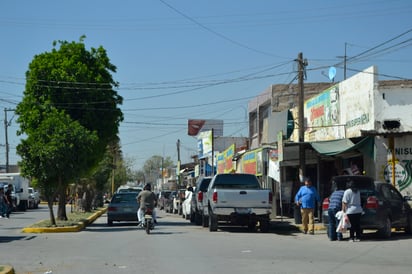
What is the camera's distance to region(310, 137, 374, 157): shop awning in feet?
73.6

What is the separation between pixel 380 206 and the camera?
19.1m

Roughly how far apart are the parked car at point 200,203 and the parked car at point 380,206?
710cm

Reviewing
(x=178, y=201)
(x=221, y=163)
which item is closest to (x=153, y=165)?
(x=221, y=163)

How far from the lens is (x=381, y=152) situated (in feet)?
75.3

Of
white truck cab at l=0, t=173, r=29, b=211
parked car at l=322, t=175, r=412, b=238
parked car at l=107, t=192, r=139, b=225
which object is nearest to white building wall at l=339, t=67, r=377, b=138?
parked car at l=322, t=175, r=412, b=238

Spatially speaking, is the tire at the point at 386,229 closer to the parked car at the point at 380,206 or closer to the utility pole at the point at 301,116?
the parked car at the point at 380,206

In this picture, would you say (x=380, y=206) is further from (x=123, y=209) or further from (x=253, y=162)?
(x=253, y=162)

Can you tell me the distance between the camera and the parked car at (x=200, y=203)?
2633 cm

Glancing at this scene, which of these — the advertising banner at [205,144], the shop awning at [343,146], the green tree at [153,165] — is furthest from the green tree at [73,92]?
the green tree at [153,165]

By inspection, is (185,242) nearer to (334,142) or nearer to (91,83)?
(334,142)

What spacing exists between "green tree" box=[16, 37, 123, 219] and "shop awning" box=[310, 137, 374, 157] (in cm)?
903

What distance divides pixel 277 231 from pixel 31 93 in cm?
1189

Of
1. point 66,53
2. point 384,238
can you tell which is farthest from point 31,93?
point 384,238

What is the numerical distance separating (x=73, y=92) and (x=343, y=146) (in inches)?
452
